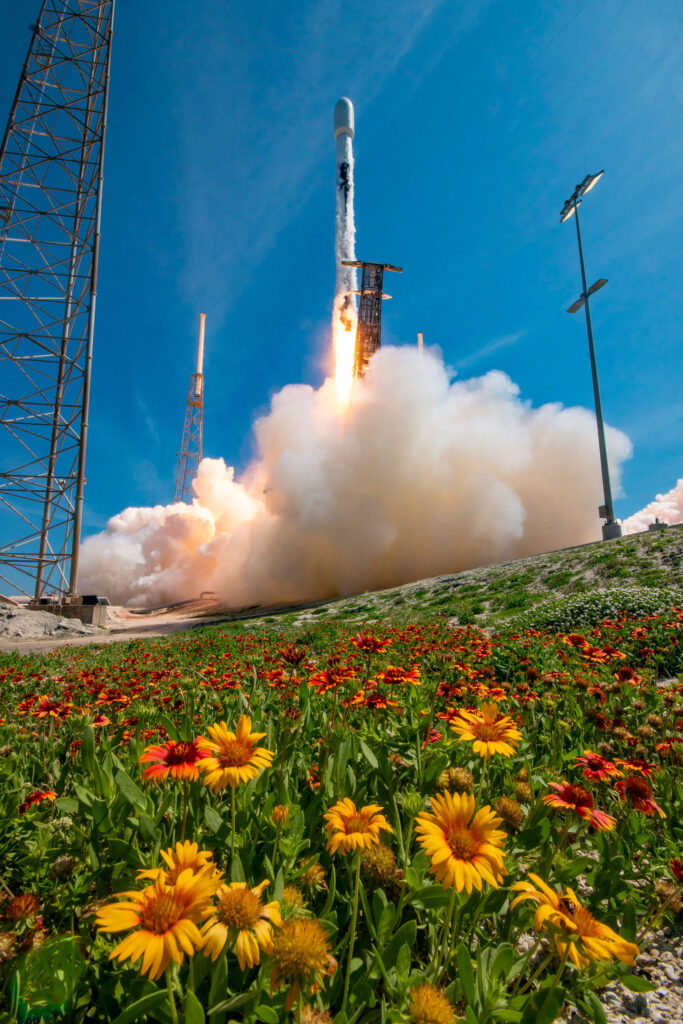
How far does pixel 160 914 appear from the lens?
0.88 m

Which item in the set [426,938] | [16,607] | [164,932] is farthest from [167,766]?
[16,607]

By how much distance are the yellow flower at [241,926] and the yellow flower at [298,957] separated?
3cm

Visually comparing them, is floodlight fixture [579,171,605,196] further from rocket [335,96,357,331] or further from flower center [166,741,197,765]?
flower center [166,741,197,765]

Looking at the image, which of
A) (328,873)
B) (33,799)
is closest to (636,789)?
(328,873)

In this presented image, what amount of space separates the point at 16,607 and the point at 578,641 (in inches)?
895

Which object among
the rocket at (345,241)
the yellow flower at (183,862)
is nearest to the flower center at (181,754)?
the yellow flower at (183,862)

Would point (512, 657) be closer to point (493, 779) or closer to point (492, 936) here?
point (493, 779)

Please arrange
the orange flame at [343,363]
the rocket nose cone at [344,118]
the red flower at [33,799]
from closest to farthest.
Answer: the red flower at [33,799] < the orange flame at [343,363] < the rocket nose cone at [344,118]

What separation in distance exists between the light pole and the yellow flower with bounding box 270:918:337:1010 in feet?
74.5

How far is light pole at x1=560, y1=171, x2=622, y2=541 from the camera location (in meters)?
20.9

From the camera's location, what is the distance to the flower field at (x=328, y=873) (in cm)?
100

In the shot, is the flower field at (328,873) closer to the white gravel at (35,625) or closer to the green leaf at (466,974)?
the green leaf at (466,974)

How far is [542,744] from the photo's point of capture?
2.91 m

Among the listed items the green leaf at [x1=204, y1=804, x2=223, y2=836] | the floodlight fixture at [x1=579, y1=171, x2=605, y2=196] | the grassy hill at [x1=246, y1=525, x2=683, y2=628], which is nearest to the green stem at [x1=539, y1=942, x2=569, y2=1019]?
the green leaf at [x1=204, y1=804, x2=223, y2=836]
